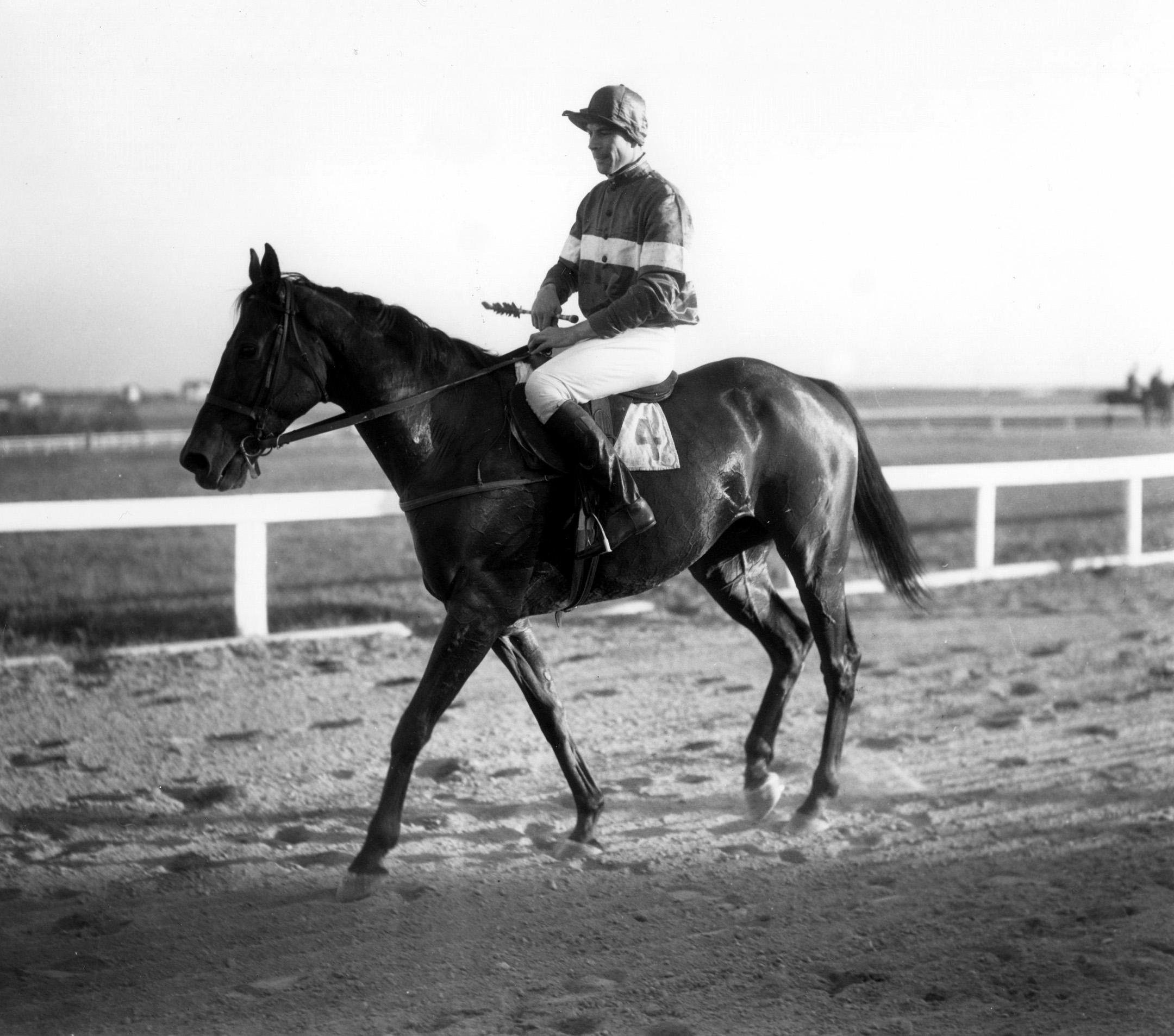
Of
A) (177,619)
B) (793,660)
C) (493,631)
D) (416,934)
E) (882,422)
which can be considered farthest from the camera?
(882,422)

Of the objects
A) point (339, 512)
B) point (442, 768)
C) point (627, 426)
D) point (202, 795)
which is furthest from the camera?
point (339, 512)

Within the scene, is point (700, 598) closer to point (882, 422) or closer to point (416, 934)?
point (416, 934)

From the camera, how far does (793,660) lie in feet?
15.6

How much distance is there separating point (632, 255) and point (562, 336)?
0.37 metres

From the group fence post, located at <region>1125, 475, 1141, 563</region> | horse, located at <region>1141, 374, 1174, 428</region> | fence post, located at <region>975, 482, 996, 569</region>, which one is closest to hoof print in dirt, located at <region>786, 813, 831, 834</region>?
horse, located at <region>1141, 374, 1174, 428</region>

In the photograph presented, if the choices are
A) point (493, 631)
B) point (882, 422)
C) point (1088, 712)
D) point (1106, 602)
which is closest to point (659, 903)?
point (493, 631)

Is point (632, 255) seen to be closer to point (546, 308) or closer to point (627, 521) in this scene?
point (546, 308)

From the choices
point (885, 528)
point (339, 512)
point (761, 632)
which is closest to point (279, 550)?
point (339, 512)

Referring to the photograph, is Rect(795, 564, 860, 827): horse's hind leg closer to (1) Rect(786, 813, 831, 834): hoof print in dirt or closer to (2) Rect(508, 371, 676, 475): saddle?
(1) Rect(786, 813, 831, 834): hoof print in dirt

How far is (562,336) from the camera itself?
3.84 metres

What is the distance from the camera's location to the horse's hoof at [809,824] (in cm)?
449

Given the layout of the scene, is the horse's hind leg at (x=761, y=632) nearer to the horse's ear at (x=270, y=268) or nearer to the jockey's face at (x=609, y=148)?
the jockey's face at (x=609, y=148)

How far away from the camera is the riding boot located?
12.2 ft

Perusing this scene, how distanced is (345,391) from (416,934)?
1705 mm
